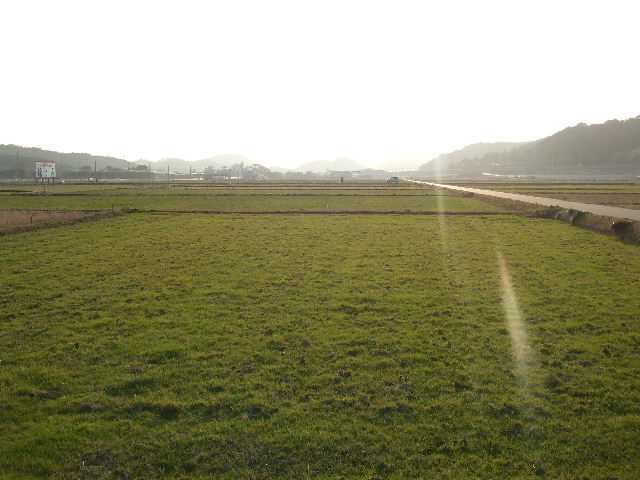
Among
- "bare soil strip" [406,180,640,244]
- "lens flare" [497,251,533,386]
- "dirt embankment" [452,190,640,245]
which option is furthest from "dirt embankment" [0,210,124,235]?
"bare soil strip" [406,180,640,244]

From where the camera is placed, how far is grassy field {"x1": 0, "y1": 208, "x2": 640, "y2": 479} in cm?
740

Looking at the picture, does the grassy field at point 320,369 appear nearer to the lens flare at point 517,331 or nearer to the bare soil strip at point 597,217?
the lens flare at point 517,331

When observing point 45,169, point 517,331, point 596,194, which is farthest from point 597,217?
point 45,169

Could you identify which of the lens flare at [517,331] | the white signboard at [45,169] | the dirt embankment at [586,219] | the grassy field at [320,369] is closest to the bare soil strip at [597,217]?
the dirt embankment at [586,219]

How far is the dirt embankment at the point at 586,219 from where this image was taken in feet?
88.5

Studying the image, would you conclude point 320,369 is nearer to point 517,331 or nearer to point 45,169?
point 517,331

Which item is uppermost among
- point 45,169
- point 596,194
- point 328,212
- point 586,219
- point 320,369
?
point 45,169

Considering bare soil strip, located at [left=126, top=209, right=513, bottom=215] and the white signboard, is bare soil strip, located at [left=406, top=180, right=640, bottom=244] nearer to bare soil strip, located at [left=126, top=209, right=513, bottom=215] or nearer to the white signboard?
Answer: bare soil strip, located at [left=126, top=209, right=513, bottom=215]

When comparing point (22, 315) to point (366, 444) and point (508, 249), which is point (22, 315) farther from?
point (508, 249)

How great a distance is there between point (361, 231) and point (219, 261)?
12.3 metres

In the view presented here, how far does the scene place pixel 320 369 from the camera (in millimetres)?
10039

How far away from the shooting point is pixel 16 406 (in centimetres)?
877

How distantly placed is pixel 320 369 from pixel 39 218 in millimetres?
34997

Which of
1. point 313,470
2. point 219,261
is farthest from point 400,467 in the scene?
point 219,261
